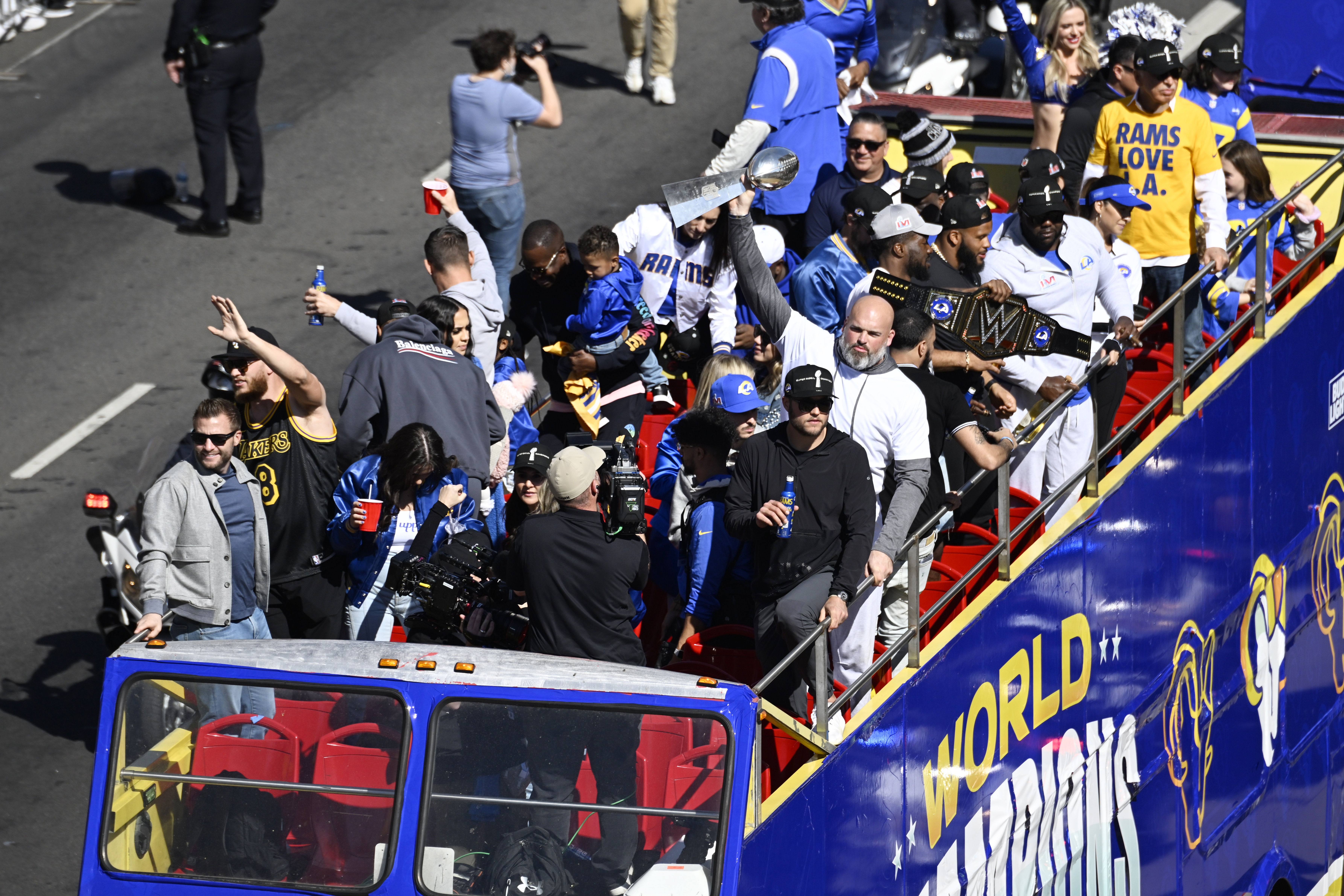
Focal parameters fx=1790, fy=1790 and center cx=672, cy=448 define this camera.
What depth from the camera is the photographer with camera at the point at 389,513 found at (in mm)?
7508

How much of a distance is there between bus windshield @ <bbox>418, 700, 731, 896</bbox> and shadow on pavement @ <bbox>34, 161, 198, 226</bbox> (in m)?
11.5

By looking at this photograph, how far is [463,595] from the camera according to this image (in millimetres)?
7043

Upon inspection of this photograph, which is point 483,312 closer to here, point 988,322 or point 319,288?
point 319,288

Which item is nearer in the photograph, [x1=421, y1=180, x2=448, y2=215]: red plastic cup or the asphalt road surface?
[x1=421, y1=180, x2=448, y2=215]: red plastic cup

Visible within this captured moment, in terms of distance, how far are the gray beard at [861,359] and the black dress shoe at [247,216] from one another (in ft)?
32.4

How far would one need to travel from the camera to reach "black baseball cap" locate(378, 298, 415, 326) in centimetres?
877

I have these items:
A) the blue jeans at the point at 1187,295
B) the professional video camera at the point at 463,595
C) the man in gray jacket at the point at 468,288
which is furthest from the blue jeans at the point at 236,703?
the blue jeans at the point at 1187,295

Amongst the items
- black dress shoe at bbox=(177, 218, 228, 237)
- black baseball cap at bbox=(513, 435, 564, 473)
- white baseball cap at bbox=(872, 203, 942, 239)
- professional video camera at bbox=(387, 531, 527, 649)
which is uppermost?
white baseball cap at bbox=(872, 203, 942, 239)

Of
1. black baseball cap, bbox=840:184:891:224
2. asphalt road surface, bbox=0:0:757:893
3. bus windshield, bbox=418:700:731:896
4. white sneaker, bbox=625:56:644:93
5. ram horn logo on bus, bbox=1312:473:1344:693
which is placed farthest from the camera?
white sneaker, bbox=625:56:644:93

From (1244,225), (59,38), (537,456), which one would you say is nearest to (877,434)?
(537,456)

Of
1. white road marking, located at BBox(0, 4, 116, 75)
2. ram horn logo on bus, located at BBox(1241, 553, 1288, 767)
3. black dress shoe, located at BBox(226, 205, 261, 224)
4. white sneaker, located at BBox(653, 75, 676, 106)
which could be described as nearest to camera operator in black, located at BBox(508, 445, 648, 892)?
ram horn logo on bus, located at BBox(1241, 553, 1288, 767)

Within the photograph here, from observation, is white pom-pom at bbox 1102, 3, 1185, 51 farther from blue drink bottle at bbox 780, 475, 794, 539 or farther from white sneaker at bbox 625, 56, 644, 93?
blue drink bottle at bbox 780, 475, 794, 539

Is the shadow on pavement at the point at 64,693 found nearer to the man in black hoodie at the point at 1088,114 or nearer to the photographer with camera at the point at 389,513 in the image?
the photographer with camera at the point at 389,513

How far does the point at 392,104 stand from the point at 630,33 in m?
2.46
